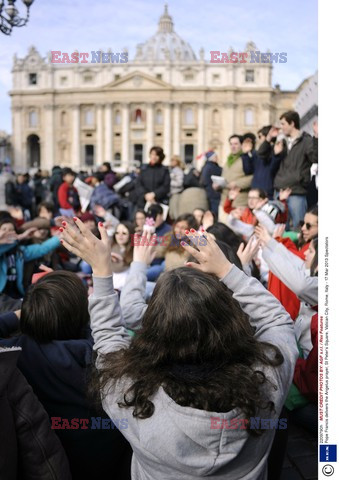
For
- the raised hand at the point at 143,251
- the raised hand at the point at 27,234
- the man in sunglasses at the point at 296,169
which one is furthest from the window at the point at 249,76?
the raised hand at the point at 143,251

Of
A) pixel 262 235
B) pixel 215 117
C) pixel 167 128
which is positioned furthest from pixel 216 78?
pixel 262 235

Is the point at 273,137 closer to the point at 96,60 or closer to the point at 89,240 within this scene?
the point at 96,60

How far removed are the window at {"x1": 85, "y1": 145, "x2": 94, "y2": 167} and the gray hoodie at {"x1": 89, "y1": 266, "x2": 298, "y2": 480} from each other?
5437cm

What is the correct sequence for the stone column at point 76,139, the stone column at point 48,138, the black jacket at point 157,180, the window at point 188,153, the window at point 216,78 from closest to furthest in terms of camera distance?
the black jacket at point 157,180
the window at point 216,78
the stone column at point 48,138
the stone column at point 76,139
the window at point 188,153

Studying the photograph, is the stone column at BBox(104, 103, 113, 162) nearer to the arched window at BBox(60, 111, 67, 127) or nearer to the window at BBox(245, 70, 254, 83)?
the arched window at BBox(60, 111, 67, 127)

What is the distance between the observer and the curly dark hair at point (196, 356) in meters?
1.33

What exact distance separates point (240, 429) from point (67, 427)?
36.8 inches

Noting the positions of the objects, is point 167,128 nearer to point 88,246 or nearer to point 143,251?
point 143,251

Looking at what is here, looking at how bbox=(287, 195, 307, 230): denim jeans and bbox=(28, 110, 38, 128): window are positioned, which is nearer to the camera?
bbox=(287, 195, 307, 230): denim jeans

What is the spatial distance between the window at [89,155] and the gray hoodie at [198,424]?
5437 centimetres

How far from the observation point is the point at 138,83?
167 ft

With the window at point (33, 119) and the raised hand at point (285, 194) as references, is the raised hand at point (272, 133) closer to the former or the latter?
the raised hand at point (285, 194)

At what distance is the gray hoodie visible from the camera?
1299mm

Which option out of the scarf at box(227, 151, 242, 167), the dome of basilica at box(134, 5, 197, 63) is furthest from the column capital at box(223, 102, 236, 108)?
the scarf at box(227, 151, 242, 167)
